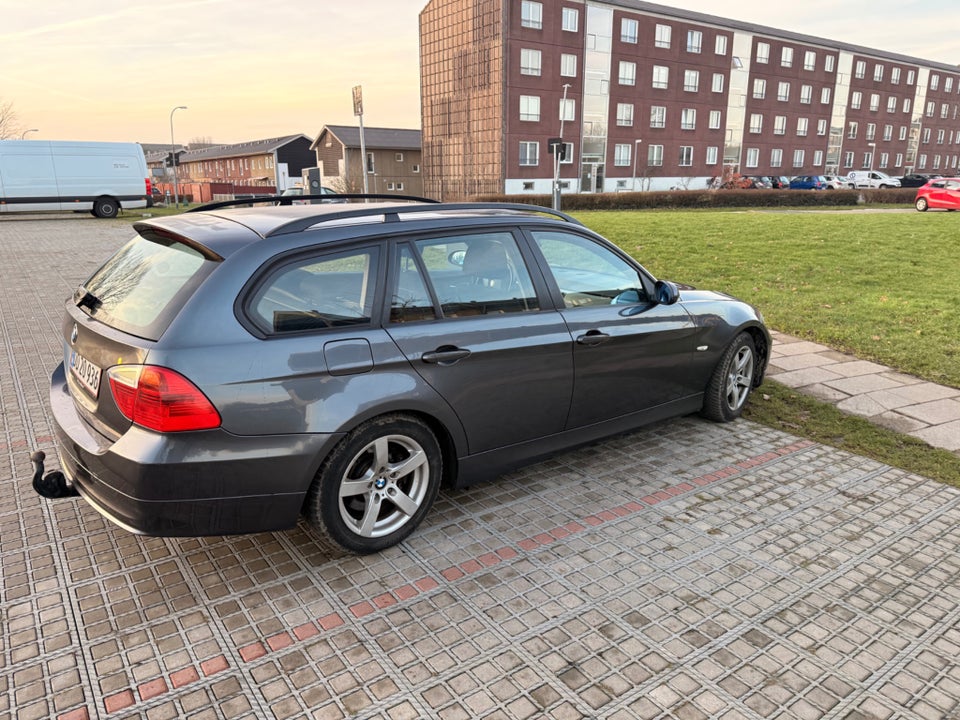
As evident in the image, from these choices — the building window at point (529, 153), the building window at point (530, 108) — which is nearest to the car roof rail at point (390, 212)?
the building window at point (529, 153)

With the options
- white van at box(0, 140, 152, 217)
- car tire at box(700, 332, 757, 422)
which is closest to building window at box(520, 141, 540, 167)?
white van at box(0, 140, 152, 217)

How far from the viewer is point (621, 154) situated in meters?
53.3

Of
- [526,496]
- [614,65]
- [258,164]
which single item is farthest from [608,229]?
[258,164]

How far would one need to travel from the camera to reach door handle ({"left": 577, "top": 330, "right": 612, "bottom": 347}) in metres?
3.99

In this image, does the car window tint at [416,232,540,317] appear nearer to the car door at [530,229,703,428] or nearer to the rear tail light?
the car door at [530,229,703,428]

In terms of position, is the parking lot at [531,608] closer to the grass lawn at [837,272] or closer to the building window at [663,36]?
the grass lawn at [837,272]

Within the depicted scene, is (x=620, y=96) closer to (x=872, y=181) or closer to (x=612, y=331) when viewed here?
(x=872, y=181)

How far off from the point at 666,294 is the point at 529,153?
47075 millimetres

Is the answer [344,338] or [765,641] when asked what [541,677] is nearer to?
[765,641]

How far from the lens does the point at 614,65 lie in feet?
168

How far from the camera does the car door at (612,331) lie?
13.2ft

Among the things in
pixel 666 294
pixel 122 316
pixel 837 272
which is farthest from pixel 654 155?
pixel 122 316

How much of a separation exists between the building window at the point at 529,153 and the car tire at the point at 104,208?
96.6 ft

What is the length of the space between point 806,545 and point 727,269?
928 centimetres
